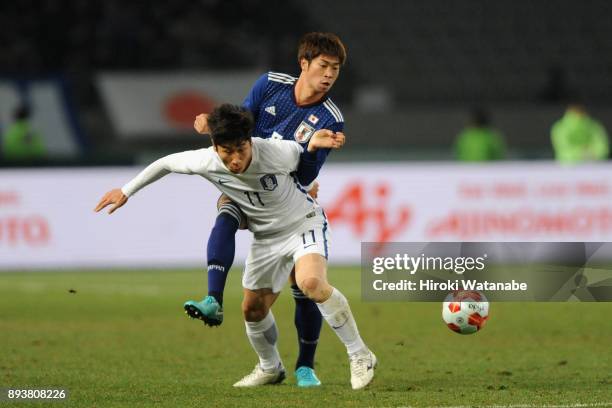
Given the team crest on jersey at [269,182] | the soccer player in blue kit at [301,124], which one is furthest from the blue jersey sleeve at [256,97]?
the team crest on jersey at [269,182]

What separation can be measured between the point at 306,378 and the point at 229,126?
73.0 inches

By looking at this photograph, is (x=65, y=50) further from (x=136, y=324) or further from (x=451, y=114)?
(x=136, y=324)

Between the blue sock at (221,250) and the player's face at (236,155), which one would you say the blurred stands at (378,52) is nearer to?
the blue sock at (221,250)

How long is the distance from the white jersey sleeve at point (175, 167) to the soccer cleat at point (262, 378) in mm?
1403

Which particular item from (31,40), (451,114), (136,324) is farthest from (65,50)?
(136,324)

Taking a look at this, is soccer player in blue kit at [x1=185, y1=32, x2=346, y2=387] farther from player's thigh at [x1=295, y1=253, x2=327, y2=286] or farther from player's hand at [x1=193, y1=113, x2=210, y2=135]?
player's thigh at [x1=295, y1=253, x2=327, y2=286]

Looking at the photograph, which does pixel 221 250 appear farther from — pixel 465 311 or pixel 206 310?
pixel 465 311

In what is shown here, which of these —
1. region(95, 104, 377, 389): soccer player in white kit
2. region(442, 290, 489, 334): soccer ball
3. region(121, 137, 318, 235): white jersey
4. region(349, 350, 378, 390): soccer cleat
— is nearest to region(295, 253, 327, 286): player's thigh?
region(95, 104, 377, 389): soccer player in white kit

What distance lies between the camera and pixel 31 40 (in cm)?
2388

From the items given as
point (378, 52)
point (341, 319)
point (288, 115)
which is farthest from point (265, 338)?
point (378, 52)

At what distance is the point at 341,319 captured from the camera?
7.00m

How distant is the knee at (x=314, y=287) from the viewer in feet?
22.5

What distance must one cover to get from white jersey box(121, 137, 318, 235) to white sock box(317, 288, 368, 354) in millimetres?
522

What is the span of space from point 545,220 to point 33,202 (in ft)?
21.2
